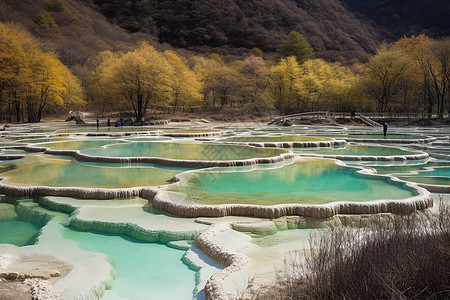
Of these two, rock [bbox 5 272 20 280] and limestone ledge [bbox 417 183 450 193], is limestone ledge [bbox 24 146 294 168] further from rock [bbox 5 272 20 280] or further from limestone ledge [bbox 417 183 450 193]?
rock [bbox 5 272 20 280]

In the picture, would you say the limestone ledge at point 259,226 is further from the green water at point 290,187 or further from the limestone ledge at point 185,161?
the limestone ledge at point 185,161

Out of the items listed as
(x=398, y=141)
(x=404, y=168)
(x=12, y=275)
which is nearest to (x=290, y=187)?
(x=404, y=168)

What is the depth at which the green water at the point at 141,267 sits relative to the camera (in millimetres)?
7648

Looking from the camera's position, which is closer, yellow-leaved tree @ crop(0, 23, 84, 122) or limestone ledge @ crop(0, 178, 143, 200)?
limestone ledge @ crop(0, 178, 143, 200)

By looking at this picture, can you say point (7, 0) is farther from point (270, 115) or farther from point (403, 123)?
point (403, 123)

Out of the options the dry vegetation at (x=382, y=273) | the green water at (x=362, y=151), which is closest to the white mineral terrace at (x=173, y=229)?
the dry vegetation at (x=382, y=273)

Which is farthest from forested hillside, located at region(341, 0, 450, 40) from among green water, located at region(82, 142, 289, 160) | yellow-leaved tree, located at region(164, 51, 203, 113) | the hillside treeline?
green water, located at region(82, 142, 289, 160)

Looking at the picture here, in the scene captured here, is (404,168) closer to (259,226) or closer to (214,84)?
(259,226)

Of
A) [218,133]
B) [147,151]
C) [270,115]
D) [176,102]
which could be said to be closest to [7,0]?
[176,102]

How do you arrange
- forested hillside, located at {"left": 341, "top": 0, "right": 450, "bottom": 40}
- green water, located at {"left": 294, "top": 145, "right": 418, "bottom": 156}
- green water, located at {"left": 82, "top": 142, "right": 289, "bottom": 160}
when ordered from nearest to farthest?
green water, located at {"left": 82, "top": 142, "right": 289, "bottom": 160} → green water, located at {"left": 294, "top": 145, "right": 418, "bottom": 156} → forested hillside, located at {"left": 341, "top": 0, "right": 450, "bottom": 40}

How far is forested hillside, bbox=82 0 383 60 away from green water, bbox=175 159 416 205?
146178mm

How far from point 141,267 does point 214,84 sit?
6887 centimetres

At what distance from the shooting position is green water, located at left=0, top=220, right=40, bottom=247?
1051cm

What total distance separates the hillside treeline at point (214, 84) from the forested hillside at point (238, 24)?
Result: 79387 mm
